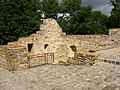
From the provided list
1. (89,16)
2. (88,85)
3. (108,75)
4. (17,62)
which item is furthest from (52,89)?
(89,16)

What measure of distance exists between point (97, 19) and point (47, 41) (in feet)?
58.7

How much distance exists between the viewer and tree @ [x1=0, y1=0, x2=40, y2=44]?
2508 cm

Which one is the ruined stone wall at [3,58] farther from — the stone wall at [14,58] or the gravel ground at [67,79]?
the gravel ground at [67,79]

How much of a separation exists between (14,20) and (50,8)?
10708 millimetres

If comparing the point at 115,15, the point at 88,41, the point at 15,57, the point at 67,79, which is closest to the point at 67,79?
the point at 67,79

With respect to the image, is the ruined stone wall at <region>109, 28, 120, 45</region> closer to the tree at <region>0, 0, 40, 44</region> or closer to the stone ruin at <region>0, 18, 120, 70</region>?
the stone ruin at <region>0, 18, 120, 70</region>

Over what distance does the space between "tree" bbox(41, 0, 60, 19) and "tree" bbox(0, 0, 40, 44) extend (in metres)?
8.50

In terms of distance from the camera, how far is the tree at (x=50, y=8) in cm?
3462

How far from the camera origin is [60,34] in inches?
770

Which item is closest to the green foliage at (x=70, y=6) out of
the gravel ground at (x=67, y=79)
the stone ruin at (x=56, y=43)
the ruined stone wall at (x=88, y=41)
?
the stone ruin at (x=56, y=43)

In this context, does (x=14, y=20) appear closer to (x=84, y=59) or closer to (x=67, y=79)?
(x=84, y=59)

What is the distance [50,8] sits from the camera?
114ft

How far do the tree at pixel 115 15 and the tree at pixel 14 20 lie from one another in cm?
1273

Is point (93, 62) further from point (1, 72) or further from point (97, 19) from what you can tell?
point (97, 19)
